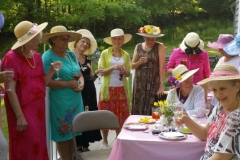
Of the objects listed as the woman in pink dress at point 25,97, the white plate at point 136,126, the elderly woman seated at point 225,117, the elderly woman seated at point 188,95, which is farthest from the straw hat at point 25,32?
the elderly woman seated at point 225,117

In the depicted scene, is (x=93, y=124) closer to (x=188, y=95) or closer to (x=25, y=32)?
(x=188, y=95)

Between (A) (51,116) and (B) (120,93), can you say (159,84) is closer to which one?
(B) (120,93)

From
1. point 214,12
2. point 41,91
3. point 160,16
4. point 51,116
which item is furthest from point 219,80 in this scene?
point 214,12

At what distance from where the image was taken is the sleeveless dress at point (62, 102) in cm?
356

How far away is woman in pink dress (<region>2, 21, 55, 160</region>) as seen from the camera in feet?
9.76

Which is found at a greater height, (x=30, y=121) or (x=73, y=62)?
(x=73, y=62)

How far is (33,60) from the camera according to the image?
3.17 metres

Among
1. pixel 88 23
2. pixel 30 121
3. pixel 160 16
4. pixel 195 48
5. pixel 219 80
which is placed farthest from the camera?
pixel 160 16

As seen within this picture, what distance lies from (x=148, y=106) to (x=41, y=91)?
1812mm

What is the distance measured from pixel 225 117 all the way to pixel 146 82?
2.37 meters

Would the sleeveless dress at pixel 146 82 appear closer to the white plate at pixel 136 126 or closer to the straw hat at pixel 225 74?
the white plate at pixel 136 126

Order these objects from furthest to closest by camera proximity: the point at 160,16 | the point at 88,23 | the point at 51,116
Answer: the point at 160,16 → the point at 88,23 → the point at 51,116

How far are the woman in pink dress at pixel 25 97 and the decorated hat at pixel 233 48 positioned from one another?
2.24 metres
